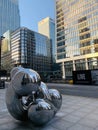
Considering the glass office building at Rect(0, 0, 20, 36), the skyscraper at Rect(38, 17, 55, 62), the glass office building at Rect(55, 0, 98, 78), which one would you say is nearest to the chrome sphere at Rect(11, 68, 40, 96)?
the glass office building at Rect(55, 0, 98, 78)

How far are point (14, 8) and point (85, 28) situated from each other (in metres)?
127

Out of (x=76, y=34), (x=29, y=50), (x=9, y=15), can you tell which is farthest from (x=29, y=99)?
(x=9, y=15)

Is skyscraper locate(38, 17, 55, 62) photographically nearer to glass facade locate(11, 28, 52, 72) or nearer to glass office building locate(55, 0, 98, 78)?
glass facade locate(11, 28, 52, 72)

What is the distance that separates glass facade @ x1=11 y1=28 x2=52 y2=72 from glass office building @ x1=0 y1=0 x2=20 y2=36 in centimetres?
4849

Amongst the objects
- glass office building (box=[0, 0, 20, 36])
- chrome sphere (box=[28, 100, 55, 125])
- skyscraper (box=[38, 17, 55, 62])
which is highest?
glass office building (box=[0, 0, 20, 36])

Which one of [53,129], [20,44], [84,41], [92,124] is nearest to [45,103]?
[53,129]

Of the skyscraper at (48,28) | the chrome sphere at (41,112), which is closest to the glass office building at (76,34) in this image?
the skyscraper at (48,28)

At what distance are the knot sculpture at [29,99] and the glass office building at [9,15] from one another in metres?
153

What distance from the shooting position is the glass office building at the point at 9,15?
15375 centimetres

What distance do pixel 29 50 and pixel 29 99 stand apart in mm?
103840

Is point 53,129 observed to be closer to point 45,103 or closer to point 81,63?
point 45,103

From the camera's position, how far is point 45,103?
4383 mm

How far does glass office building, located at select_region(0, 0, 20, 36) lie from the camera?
15375cm

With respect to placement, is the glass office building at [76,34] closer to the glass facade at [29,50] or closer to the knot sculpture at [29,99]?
the glass facade at [29,50]
